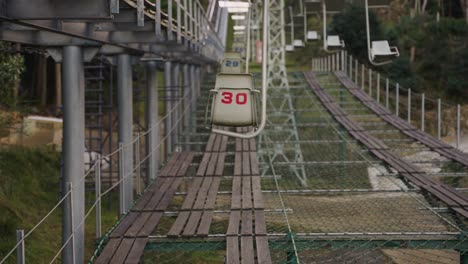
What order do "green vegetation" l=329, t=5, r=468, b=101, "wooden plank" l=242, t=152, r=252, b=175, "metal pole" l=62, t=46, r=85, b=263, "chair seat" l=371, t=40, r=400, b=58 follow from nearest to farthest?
"metal pole" l=62, t=46, r=85, b=263, "wooden plank" l=242, t=152, r=252, b=175, "chair seat" l=371, t=40, r=400, b=58, "green vegetation" l=329, t=5, r=468, b=101

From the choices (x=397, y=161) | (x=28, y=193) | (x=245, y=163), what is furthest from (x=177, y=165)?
(x=28, y=193)

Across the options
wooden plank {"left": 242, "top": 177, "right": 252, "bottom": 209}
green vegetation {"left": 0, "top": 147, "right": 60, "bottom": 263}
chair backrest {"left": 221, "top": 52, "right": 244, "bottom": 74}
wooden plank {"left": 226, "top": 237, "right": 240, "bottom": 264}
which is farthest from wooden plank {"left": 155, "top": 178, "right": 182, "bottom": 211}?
green vegetation {"left": 0, "top": 147, "right": 60, "bottom": 263}

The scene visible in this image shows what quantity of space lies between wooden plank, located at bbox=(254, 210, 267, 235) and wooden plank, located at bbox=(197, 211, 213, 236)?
401mm

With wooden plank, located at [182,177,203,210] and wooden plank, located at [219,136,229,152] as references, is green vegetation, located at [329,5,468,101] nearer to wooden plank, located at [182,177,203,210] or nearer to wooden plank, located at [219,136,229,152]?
wooden plank, located at [219,136,229,152]

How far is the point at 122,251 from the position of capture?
6066 millimetres

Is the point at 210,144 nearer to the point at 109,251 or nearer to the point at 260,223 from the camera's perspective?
the point at 260,223

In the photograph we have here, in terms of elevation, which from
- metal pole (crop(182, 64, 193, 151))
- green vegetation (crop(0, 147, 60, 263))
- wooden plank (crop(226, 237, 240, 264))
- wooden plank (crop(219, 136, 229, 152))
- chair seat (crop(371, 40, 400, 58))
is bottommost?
green vegetation (crop(0, 147, 60, 263))

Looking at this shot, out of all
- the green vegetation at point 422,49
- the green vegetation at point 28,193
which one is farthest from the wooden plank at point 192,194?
the green vegetation at point 422,49

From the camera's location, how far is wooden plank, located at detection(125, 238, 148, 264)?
5.84 meters

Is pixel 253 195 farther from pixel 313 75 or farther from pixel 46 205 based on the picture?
pixel 313 75

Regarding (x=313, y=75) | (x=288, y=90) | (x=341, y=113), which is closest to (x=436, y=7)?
(x=313, y=75)

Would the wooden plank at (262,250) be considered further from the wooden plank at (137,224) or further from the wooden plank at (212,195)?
the wooden plank at (212,195)

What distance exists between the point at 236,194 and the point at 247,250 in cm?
247

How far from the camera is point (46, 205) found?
1395 centimetres
